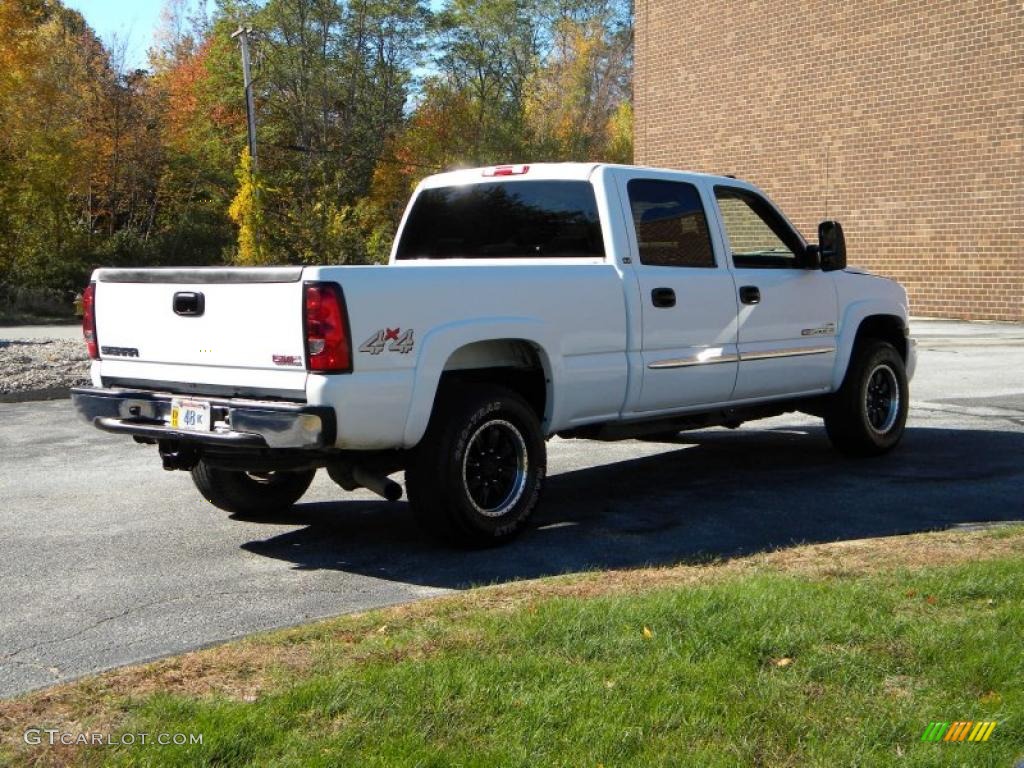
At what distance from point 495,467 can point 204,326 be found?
5.56 feet

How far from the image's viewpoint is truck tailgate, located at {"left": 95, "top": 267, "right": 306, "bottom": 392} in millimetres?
6004

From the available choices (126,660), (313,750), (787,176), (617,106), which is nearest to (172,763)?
(313,750)

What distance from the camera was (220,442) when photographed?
6.19 metres

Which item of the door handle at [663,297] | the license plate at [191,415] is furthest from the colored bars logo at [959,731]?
the door handle at [663,297]

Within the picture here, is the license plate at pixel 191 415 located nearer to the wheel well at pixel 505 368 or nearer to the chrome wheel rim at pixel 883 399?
the wheel well at pixel 505 368

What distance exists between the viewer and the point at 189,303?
6.43 meters

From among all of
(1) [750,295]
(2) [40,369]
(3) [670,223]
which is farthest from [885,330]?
(2) [40,369]

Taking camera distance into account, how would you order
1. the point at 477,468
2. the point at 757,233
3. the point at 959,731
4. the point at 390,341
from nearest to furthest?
the point at 959,731, the point at 390,341, the point at 477,468, the point at 757,233

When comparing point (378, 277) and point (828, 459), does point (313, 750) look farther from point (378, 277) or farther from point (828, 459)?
point (828, 459)

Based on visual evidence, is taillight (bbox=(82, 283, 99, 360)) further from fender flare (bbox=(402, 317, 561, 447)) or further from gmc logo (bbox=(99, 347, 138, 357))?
fender flare (bbox=(402, 317, 561, 447))

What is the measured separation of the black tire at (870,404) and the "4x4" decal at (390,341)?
13.6 feet

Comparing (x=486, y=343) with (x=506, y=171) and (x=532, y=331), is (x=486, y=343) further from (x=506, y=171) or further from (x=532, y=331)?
(x=506, y=171)

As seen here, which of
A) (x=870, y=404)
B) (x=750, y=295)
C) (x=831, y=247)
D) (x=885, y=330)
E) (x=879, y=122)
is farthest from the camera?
(x=879, y=122)

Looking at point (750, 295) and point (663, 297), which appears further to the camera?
point (750, 295)
